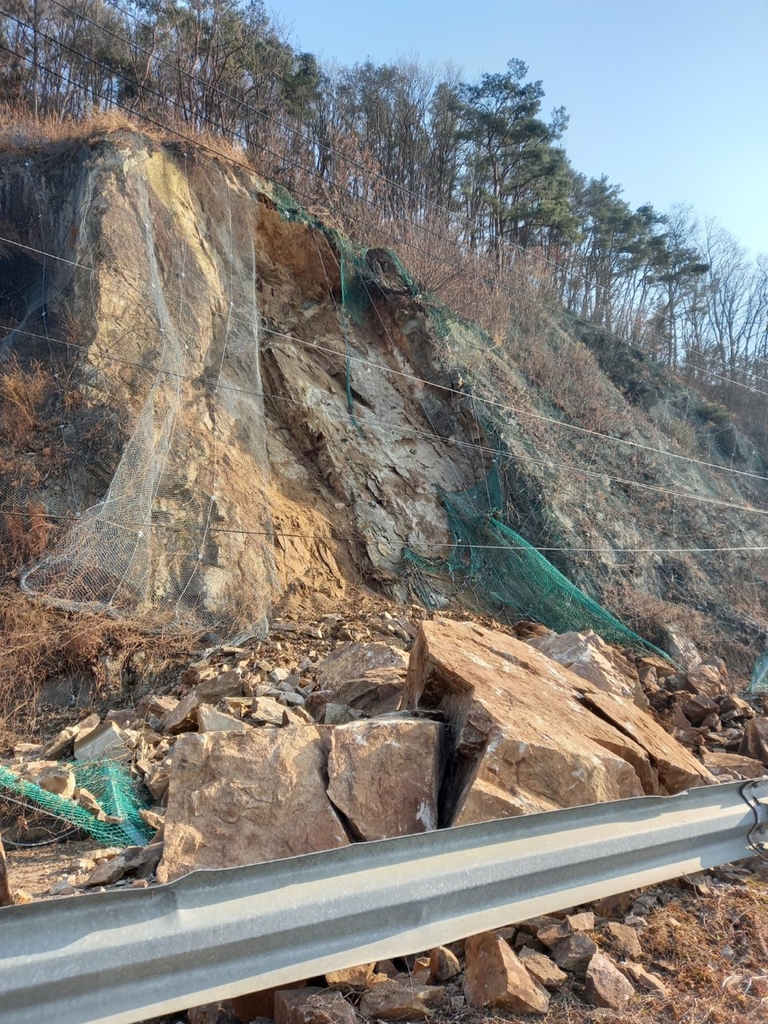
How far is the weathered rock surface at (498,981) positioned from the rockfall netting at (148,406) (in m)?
5.02

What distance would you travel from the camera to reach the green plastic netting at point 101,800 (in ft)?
12.8

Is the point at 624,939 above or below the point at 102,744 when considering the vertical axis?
above

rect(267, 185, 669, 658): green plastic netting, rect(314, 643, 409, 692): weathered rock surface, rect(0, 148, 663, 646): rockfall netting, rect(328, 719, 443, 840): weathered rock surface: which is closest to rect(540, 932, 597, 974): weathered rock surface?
rect(328, 719, 443, 840): weathered rock surface

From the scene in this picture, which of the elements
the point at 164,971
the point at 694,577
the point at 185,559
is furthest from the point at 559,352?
the point at 164,971

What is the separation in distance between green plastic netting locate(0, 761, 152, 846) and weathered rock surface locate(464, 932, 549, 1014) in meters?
2.04

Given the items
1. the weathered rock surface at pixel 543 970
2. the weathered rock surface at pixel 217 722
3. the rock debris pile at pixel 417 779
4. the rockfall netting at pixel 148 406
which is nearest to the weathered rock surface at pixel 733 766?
the rock debris pile at pixel 417 779

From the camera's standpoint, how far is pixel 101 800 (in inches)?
167

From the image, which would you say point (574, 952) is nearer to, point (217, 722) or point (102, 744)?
point (217, 722)

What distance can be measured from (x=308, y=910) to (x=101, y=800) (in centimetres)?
260

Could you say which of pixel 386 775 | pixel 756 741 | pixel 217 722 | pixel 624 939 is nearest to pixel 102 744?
pixel 217 722

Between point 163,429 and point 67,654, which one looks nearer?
point 67,654

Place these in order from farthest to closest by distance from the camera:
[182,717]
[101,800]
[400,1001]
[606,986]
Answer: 1. [182,717]
2. [101,800]
3. [606,986]
4. [400,1001]

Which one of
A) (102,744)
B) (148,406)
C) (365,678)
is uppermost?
(148,406)

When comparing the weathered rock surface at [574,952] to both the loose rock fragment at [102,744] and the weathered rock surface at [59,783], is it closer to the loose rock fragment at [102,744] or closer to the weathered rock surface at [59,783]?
the weathered rock surface at [59,783]
